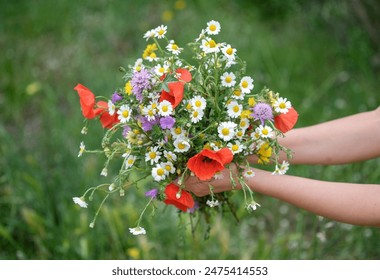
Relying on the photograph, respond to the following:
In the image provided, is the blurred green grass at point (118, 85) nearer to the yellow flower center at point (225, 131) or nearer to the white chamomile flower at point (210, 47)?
the yellow flower center at point (225, 131)

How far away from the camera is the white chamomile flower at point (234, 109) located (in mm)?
1268

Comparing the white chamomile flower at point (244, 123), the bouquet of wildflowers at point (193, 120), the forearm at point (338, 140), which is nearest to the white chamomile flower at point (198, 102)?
the bouquet of wildflowers at point (193, 120)

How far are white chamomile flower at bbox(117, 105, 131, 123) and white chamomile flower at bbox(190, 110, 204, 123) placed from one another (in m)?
0.16

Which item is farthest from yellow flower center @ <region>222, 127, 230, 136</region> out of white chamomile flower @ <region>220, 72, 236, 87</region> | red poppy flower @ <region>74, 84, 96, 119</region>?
red poppy flower @ <region>74, 84, 96, 119</region>

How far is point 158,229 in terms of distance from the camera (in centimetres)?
232

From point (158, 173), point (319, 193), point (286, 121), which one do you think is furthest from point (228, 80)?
point (319, 193)

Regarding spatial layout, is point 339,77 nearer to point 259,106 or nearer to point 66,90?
point 66,90

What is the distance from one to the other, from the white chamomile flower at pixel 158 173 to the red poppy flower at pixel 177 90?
16 centimetres

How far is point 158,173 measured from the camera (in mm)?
1280

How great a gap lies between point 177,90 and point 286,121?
0.29 metres

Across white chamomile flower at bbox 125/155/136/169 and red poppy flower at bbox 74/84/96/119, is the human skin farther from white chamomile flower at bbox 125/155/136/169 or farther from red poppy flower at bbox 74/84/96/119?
red poppy flower at bbox 74/84/96/119
